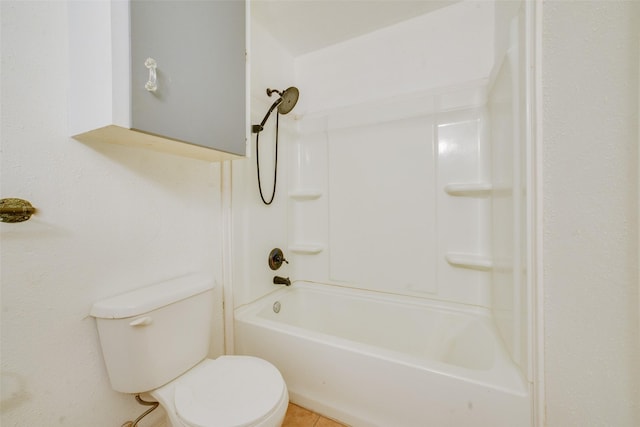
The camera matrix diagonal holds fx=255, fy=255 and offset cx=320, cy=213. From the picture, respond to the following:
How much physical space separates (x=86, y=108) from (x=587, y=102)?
1353mm

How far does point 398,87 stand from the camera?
63.6 inches

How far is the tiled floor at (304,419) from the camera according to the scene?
45.5 inches

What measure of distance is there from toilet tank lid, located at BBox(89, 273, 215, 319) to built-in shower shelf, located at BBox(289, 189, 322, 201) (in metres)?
0.91

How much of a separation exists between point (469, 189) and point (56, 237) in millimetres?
1731

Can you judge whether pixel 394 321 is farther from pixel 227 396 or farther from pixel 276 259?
pixel 227 396

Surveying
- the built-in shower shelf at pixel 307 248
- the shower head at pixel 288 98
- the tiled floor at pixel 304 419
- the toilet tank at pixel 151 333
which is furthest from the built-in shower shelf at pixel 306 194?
the tiled floor at pixel 304 419

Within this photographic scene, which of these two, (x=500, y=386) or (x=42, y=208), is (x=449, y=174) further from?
(x=42, y=208)

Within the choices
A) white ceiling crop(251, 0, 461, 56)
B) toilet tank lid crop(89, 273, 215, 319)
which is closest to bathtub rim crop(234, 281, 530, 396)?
toilet tank lid crop(89, 273, 215, 319)

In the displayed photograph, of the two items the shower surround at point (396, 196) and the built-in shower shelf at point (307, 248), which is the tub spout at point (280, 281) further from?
the built-in shower shelf at point (307, 248)

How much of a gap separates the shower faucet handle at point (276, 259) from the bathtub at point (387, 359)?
0.19 metres

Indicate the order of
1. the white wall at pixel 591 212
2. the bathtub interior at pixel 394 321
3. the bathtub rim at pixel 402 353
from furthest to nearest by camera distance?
1. the bathtub interior at pixel 394 321
2. the bathtub rim at pixel 402 353
3. the white wall at pixel 591 212

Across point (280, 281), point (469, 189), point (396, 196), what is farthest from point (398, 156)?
point (280, 281)

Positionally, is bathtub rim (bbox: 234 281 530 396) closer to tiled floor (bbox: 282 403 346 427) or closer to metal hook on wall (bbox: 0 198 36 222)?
tiled floor (bbox: 282 403 346 427)

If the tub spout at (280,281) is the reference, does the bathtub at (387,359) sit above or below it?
below
